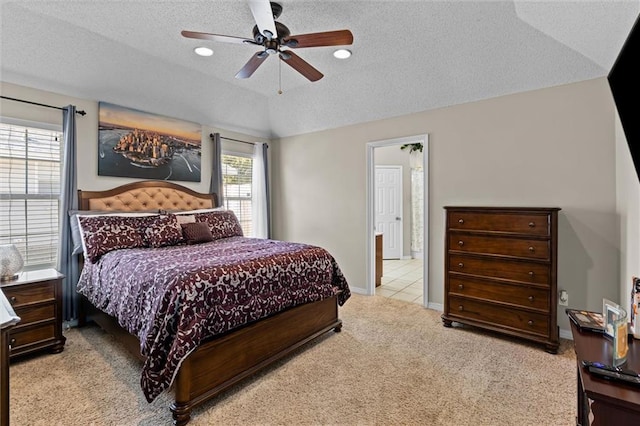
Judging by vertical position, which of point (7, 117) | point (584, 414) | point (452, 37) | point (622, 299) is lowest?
point (584, 414)

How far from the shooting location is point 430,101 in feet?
12.0

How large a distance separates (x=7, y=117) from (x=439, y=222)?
180 inches

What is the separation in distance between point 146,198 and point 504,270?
4.09 meters

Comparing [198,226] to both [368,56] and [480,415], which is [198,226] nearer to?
[368,56]

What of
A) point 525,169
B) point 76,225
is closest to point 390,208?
point 525,169

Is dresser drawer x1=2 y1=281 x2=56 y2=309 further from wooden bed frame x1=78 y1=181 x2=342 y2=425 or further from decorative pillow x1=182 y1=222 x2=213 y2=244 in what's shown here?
decorative pillow x1=182 y1=222 x2=213 y2=244

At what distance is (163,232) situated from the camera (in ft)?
11.0

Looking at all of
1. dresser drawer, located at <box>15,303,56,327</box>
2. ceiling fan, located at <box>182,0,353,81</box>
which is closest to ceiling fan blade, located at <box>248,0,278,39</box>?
ceiling fan, located at <box>182,0,353,81</box>

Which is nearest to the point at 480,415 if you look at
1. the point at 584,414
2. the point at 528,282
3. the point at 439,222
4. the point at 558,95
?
the point at 584,414

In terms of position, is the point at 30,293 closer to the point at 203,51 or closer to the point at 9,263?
the point at 9,263

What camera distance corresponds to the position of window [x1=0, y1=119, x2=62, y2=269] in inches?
117

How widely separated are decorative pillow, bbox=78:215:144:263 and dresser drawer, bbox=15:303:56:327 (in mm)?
482

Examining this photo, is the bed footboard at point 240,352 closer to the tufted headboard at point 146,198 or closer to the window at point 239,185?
the tufted headboard at point 146,198

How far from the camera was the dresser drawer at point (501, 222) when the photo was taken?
8.96ft
